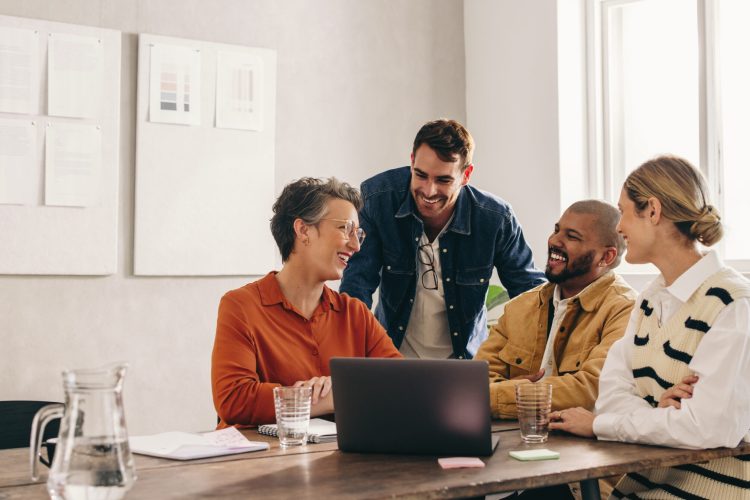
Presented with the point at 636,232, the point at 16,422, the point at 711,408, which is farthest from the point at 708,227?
the point at 16,422

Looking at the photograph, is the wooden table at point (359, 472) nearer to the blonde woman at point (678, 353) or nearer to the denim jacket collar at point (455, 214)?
the blonde woman at point (678, 353)

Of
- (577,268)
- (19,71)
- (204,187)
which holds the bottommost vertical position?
(577,268)

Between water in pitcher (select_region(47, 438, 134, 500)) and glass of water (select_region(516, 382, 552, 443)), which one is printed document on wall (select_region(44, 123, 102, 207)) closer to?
glass of water (select_region(516, 382, 552, 443))

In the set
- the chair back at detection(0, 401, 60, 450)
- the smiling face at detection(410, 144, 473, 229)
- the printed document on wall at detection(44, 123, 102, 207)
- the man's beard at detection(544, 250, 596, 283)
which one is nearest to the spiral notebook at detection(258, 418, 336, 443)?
the man's beard at detection(544, 250, 596, 283)

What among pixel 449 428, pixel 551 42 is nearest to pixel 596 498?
pixel 449 428

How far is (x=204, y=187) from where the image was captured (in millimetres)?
3727

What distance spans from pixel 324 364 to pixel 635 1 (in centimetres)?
268

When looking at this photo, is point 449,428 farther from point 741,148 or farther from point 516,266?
point 741,148

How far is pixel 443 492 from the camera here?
1.41m

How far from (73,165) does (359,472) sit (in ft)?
7.68

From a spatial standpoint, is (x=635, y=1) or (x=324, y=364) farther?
(x=635, y=1)

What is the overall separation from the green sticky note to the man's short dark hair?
1.23m

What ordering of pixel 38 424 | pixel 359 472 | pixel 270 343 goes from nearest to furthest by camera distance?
pixel 38 424 < pixel 359 472 < pixel 270 343

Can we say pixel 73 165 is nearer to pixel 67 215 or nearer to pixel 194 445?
pixel 67 215
